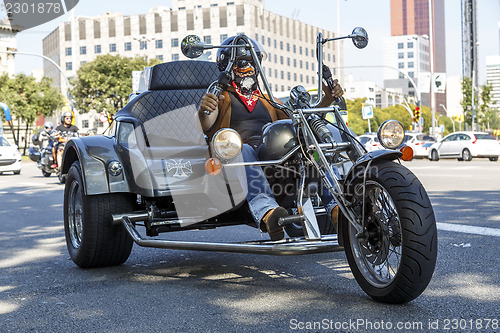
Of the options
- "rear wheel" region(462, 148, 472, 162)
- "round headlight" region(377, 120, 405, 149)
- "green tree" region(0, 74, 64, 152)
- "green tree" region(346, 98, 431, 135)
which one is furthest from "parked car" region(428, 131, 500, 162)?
"green tree" region(346, 98, 431, 135)

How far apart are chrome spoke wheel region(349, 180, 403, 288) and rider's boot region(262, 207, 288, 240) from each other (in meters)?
0.42

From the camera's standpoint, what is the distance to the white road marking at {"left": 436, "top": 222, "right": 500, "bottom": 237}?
6.27 m

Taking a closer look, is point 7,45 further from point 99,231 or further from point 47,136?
point 99,231

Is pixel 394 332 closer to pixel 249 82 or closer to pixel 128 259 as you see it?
pixel 249 82

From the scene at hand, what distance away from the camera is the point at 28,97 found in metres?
59.8

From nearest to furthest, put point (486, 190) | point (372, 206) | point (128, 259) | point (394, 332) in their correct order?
point (394, 332), point (372, 206), point (128, 259), point (486, 190)

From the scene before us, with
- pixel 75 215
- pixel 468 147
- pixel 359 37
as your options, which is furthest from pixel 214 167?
pixel 468 147

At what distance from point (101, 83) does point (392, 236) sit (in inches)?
2422

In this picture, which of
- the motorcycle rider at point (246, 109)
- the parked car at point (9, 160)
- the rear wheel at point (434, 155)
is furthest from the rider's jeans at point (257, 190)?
the rear wheel at point (434, 155)

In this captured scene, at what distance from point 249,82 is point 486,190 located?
8212 mm

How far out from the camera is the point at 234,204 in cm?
434

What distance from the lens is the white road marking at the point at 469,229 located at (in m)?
6.27

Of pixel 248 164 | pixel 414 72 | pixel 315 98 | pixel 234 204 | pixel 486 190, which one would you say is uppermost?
pixel 414 72

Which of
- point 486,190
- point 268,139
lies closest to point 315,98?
point 268,139
